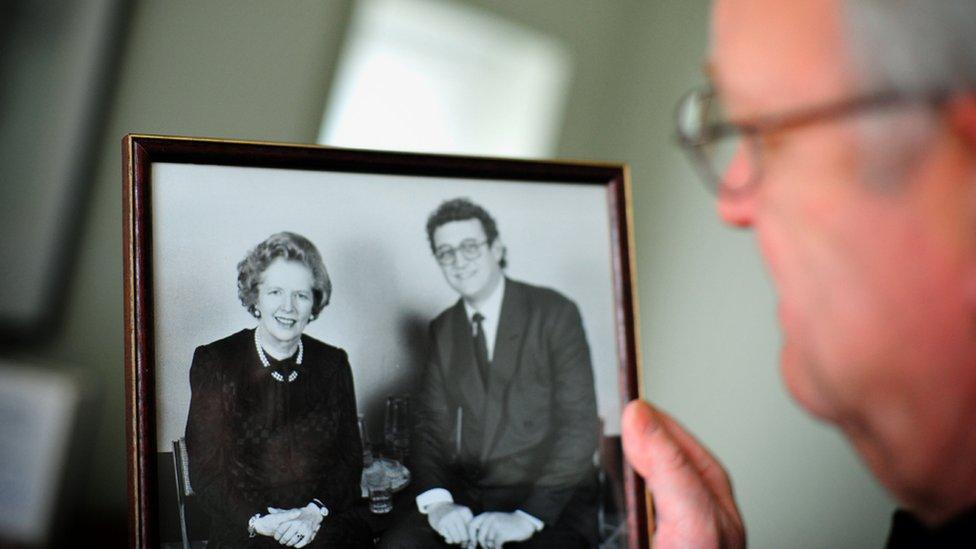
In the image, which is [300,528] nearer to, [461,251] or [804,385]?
[461,251]

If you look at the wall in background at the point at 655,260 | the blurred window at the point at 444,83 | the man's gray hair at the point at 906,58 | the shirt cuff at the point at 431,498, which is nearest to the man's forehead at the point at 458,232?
the shirt cuff at the point at 431,498

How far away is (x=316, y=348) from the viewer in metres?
0.77

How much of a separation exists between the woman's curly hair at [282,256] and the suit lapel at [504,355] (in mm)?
192

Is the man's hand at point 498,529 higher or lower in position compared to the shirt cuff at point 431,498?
lower

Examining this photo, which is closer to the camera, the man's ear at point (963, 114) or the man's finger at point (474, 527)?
the man's ear at point (963, 114)

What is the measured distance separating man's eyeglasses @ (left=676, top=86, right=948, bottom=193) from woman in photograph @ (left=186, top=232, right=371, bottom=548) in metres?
0.37

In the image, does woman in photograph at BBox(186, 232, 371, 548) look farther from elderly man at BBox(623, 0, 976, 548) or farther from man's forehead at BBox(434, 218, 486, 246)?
elderly man at BBox(623, 0, 976, 548)

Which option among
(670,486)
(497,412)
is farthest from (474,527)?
(670,486)

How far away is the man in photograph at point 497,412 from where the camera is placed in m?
0.81

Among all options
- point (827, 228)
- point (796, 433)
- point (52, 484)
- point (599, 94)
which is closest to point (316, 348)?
point (827, 228)

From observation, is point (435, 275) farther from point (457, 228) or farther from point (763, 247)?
point (763, 247)

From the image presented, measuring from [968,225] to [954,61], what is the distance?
11 centimetres

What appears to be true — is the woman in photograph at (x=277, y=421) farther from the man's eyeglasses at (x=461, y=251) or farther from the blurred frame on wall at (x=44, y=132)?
the blurred frame on wall at (x=44, y=132)

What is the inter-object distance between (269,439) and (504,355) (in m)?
0.26
